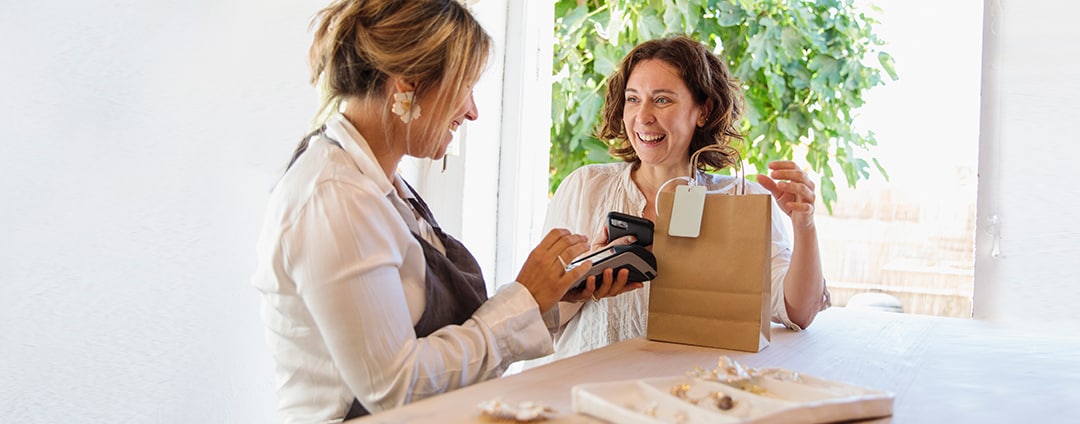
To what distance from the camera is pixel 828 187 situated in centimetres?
325

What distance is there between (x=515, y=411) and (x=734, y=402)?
0.24 m

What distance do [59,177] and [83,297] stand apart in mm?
221

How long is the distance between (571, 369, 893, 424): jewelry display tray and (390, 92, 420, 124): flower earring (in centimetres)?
55

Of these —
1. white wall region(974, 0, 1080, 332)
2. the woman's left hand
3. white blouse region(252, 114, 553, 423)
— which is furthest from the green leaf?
white blouse region(252, 114, 553, 423)

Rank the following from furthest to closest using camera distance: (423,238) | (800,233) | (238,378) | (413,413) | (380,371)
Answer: (238,378), (800,233), (423,238), (380,371), (413,413)

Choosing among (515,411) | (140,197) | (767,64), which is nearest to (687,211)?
(515,411)

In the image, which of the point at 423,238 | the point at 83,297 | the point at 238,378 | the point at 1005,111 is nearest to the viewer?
the point at 423,238

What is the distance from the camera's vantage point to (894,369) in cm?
133

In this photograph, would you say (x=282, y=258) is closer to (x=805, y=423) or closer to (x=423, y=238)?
(x=423, y=238)

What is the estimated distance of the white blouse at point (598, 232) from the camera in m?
1.84

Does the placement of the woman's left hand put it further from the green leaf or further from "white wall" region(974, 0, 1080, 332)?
the green leaf

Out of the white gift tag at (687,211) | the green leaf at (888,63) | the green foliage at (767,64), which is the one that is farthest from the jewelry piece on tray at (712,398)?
the green leaf at (888,63)

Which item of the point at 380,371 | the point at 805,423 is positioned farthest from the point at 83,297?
the point at 805,423

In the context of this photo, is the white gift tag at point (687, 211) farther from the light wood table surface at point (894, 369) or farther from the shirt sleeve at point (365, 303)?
the shirt sleeve at point (365, 303)
